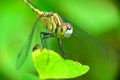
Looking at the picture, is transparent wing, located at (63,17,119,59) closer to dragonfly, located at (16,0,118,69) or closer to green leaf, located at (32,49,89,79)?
dragonfly, located at (16,0,118,69)

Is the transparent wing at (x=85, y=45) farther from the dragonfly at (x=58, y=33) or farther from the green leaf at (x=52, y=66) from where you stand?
the green leaf at (x=52, y=66)

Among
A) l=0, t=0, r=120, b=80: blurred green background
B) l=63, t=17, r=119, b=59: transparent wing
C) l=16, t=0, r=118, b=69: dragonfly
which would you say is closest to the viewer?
l=16, t=0, r=118, b=69: dragonfly

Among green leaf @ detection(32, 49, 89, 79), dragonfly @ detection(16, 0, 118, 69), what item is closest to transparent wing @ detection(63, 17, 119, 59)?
dragonfly @ detection(16, 0, 118, 69)

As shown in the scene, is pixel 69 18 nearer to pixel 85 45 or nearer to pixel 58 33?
pixel 85 45

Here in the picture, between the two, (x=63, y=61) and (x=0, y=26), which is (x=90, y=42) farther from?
(x=0, y=26)

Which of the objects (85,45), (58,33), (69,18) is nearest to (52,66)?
(58,33)

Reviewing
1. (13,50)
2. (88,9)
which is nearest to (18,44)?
(13,50)
